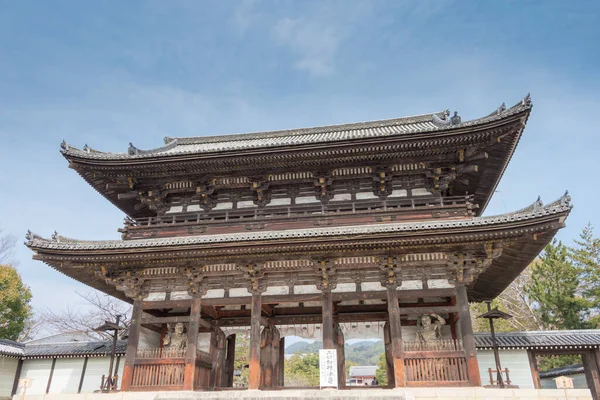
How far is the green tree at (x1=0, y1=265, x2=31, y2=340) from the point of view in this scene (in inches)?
1073

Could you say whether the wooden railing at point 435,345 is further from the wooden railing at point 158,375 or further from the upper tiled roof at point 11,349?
the upper tiled roof at point 11,349

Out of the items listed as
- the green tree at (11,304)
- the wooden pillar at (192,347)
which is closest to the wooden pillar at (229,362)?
the wooden pillar at (192,347)

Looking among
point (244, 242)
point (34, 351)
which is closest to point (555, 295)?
point (244, 242)

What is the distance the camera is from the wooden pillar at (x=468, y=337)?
11125 mm

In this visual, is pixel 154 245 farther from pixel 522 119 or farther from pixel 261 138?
pixel 522 119

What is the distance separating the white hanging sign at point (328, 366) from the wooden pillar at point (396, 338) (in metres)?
1.72

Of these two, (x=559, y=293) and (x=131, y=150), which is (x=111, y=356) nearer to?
(x=131, y=150)

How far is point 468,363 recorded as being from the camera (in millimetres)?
11312

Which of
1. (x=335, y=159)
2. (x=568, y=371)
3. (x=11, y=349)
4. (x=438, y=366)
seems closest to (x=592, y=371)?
(x=568, y=371)

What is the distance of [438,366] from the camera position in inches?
451

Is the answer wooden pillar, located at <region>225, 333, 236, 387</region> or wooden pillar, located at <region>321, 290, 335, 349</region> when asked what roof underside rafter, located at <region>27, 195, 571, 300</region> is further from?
wooden pillar, located at <region>225, 333, 236, 387</region>

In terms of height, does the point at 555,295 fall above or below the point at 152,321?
above

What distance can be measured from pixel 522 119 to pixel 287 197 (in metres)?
8.09

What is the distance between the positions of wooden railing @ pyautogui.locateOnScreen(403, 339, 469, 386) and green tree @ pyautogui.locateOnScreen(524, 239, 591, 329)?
19.2 meters
